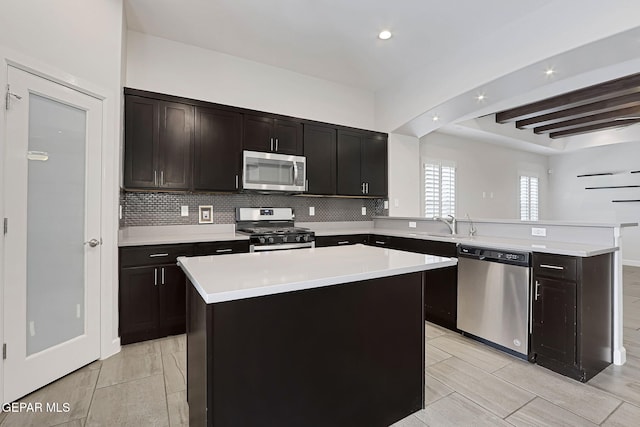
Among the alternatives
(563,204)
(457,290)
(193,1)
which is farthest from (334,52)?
(563,204)

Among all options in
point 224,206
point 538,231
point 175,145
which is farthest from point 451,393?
point 175,145

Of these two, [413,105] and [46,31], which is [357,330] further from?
[413,105]

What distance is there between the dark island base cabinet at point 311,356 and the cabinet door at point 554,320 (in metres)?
1.24

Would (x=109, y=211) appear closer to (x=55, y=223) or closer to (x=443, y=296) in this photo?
(x=55, y=223)

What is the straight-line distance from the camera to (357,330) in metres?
1.60

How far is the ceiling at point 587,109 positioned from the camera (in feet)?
13.4

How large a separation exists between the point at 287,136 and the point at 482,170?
5118 mm

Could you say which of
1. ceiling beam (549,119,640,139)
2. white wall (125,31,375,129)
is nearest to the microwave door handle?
white wall (125,31,375,129)

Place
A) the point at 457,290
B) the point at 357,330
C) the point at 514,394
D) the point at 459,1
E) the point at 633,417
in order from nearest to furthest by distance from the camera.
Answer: the point at 357,330 → the point at 633,417 → the point at 514,394 → the point at 459,1 → the point at 457,290

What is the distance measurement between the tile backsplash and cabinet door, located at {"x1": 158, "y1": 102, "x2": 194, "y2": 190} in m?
0.37

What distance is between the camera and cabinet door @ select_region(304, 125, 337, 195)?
4230 mm

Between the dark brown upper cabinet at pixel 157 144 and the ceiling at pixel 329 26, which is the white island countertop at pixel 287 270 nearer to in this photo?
the dark brown upper cabinet at pixel 157 144

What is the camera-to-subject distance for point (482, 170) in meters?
7.15

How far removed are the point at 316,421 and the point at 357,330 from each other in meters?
0.44
